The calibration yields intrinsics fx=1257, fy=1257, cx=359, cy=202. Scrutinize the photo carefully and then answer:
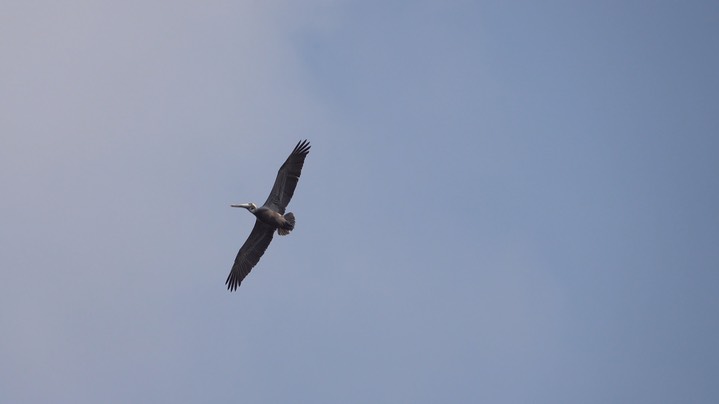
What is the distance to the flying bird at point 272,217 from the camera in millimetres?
45781

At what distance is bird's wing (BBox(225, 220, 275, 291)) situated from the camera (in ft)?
156

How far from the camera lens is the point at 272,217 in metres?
46.2

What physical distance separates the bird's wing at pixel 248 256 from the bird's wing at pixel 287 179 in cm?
169

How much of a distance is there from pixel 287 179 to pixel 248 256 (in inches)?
150

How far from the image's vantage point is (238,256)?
47969mm

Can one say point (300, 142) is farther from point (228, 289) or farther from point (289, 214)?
point (228, 289)

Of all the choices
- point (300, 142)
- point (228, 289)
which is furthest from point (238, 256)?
point (300, 142)

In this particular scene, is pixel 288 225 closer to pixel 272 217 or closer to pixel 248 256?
pixel 272 217

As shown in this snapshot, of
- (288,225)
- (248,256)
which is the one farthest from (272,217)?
(248,256)

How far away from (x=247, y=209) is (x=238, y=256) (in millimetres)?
1828

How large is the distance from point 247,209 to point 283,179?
2.78m

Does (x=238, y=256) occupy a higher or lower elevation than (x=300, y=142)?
lower

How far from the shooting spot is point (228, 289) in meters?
48.0

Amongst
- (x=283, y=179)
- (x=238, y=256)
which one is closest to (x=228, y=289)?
(x=238, y=256)
